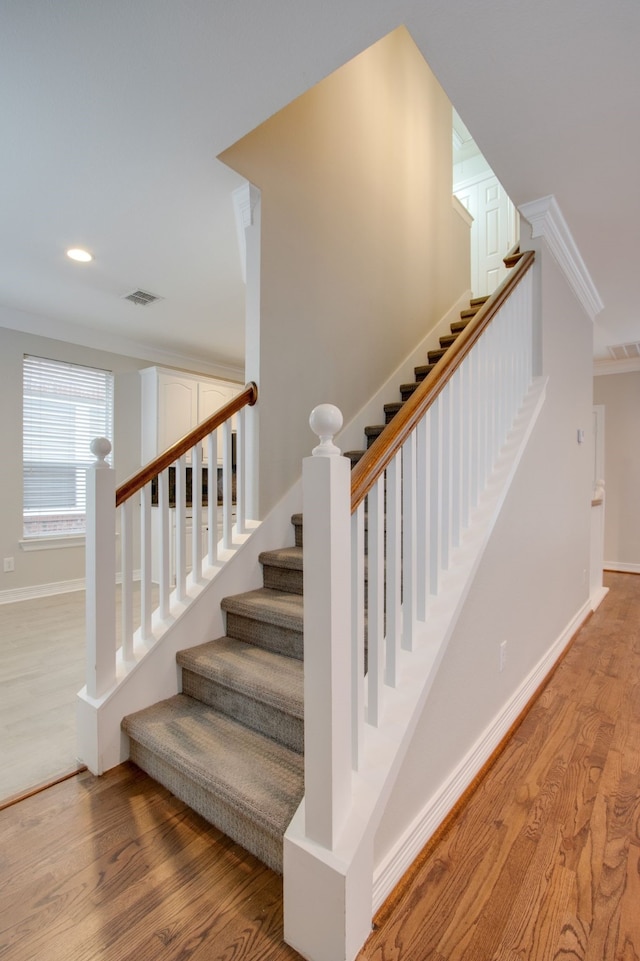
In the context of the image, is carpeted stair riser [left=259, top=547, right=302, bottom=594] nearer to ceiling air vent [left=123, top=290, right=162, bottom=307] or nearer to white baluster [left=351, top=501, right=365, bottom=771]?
white baluster [left=351, top=501, right=365, bottom=771]

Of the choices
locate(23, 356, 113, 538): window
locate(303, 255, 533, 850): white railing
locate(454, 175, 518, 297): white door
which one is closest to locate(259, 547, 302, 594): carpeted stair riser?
locate(303, 255, 533, 850): white railing

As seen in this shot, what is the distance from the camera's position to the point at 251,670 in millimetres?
1714

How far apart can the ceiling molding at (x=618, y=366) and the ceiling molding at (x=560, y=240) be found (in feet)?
8.37

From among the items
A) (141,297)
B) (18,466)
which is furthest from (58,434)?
(141,297)

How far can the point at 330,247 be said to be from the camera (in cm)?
274

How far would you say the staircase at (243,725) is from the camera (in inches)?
51.7

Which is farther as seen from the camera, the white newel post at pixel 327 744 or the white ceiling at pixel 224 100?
the white ceiling at pixel 224 100

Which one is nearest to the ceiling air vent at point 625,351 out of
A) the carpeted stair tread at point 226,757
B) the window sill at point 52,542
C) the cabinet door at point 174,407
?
the cabinet door at point 174,407

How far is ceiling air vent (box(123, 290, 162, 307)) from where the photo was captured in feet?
12.0

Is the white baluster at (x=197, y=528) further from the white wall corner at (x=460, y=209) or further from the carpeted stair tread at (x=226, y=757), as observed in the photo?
the white wall corner at (x=460, y=209)

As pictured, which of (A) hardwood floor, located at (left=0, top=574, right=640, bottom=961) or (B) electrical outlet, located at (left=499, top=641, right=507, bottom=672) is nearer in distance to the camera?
(A) hardwood floor, located at (left=0, top=574, right=640, bottom=961)

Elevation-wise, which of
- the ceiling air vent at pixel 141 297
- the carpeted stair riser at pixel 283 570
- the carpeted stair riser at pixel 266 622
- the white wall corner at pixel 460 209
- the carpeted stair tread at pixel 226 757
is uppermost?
the white wall corner at pixel 460 209

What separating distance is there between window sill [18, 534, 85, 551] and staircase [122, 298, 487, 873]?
118 inches

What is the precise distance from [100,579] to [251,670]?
2.22 feet
